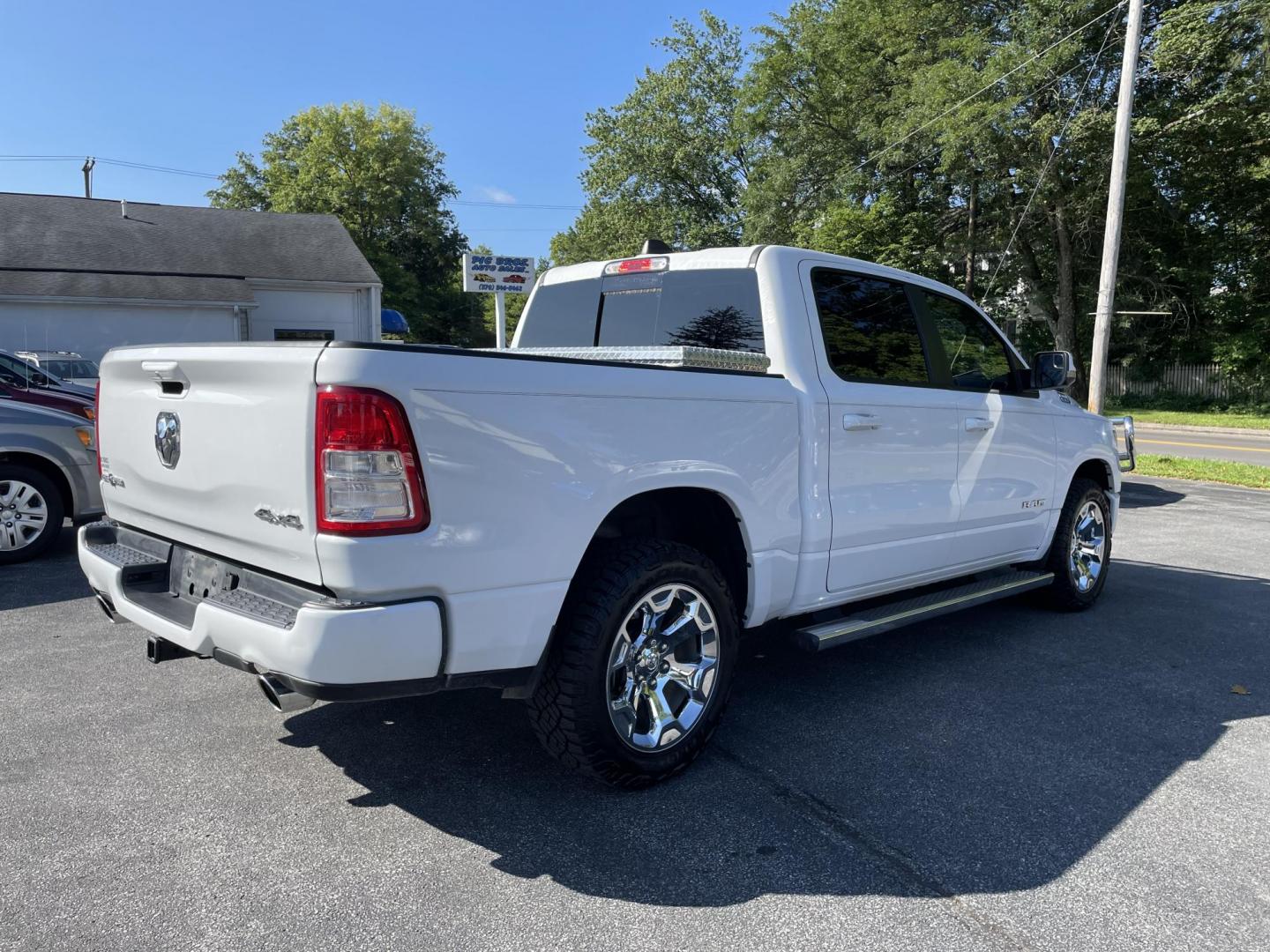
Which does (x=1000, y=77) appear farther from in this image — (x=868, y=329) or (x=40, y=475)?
(x=40, y=475)

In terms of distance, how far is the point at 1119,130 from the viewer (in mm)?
14906

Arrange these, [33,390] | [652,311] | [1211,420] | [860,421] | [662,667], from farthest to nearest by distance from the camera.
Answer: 1. [1211,420]
2. [33,390]
3. [652,311]
4. [860,421]
5. [662,667]

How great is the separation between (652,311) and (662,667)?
5.95 feet

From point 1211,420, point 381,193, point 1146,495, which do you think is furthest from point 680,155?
point 1146,495

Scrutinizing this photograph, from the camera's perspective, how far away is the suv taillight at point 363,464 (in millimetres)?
2426

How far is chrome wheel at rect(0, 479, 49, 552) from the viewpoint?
6465 millimetres

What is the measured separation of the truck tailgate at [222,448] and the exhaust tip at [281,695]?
32cm

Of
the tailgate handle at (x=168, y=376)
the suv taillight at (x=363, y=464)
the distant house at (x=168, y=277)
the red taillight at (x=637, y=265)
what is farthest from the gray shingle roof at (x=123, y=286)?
the suv taillight at (x=363, y=464)

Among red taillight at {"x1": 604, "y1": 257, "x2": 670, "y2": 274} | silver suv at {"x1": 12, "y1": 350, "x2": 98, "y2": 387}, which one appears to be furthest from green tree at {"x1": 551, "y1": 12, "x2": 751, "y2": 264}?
red taillight at {"x1": 604, "y1": 257, "x2": 670, "y2": 274}

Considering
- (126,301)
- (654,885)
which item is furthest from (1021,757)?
(126,301)

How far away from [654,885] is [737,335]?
2.26 m

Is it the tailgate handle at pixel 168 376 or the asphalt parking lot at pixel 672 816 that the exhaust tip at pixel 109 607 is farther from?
the tailgate handle at pixel 168 376

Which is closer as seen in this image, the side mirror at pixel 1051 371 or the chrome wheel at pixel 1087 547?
the side mirror at pixel 1051 371

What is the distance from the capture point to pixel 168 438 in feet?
10.2
